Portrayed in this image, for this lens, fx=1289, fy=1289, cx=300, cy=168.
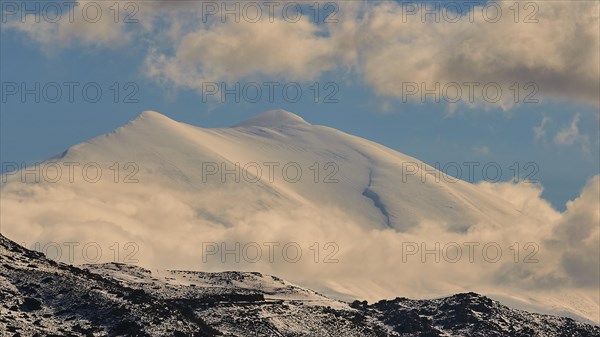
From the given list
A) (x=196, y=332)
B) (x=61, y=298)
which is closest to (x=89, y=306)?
(x=61, y=298)

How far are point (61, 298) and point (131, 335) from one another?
17.9 meters

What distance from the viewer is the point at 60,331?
18538 centimetres

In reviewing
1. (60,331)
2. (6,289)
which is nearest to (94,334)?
(60,331)

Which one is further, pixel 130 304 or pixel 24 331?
pixel 130 304

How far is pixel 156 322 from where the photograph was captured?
7633 inches

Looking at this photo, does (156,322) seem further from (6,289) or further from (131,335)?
(6,289)

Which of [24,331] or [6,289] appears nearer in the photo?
[24,331]

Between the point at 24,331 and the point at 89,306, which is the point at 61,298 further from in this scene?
the point at 24,331

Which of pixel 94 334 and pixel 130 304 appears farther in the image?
pixel 130 304

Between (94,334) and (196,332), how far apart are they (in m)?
15.7

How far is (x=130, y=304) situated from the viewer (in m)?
199

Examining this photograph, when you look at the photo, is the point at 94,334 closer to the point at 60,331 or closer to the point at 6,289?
the point at 60,331

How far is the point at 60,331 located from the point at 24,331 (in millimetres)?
6191

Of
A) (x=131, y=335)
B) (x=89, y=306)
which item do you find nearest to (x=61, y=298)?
(x=89, y=306)
